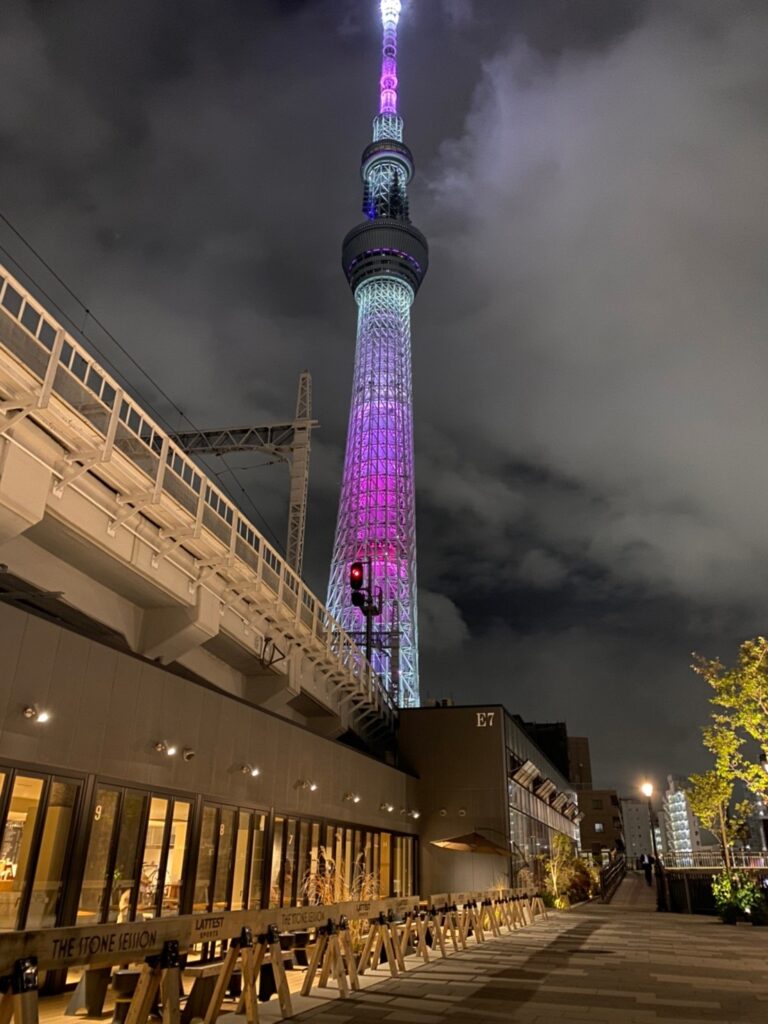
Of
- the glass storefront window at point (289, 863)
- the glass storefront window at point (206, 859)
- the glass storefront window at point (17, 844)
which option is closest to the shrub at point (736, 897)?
the glass storefront window at point (289, 863)

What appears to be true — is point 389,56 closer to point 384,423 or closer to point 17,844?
point 384,423

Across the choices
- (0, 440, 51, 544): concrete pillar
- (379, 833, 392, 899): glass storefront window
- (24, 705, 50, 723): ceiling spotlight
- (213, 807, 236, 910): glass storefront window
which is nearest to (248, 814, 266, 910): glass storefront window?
(213, 807, 236, 910): glass storefront window

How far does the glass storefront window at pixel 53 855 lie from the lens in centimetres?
966

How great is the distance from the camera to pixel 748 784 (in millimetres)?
23672

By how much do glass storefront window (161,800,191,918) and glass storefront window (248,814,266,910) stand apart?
3046 millimetres

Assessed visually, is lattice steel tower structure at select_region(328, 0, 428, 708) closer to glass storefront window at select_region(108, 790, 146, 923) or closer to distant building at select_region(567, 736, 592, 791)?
distant building at select_region(567, 736, 592, 791)

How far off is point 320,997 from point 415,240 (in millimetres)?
102375

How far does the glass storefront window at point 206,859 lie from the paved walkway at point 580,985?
445 cm

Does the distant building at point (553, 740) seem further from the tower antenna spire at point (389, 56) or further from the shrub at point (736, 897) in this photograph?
the tower antenna spire at point (389, 56)

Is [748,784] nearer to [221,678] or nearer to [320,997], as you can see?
[221,678]

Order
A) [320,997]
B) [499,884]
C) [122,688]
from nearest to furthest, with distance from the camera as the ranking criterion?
[320,997]
[122,688]
[499,884]

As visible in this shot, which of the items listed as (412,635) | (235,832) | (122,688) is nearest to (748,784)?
(235,832)

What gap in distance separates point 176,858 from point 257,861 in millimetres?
→ 3582

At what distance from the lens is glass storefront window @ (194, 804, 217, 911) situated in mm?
13500
